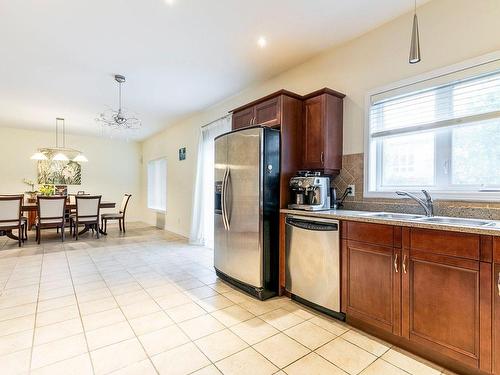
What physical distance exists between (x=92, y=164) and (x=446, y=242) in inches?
A: 336

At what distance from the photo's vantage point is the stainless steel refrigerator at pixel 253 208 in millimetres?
2662

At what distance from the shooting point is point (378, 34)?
2.58 meters

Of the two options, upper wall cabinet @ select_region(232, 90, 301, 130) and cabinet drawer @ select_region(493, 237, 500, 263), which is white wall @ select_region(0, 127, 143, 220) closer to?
upper wall cabinet @ select_region(232, 90, 301, 130)

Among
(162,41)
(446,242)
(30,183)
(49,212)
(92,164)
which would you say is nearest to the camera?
(446,242)

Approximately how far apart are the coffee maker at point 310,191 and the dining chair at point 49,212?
4.83 meters

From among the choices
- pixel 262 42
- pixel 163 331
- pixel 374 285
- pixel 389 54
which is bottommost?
pixel 163 331

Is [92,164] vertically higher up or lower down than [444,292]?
higher up

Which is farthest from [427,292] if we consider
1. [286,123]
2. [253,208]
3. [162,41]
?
[162,41]

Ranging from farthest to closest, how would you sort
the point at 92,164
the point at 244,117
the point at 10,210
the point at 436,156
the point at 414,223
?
the point at 92,164, the point at 10,210, the point at 244,117, the point at 436,156, the point at 414,223

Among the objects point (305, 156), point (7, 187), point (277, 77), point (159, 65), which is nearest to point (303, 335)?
point (305, 156)

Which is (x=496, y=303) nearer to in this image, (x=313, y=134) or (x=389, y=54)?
(x=313, y=134)

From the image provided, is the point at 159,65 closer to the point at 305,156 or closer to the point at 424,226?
the point at 305,156

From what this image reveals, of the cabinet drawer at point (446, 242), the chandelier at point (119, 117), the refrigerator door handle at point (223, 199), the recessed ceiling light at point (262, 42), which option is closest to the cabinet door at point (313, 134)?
the recessed ceiling light at point (262, 42)

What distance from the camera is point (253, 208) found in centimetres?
271
